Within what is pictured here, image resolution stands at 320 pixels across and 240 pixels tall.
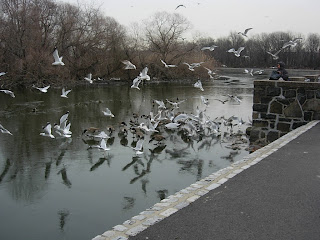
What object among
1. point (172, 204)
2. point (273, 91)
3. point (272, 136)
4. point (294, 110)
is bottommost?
point (272, 136)

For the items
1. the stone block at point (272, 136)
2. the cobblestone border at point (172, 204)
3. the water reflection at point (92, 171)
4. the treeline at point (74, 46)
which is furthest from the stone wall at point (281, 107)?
the treeline at point (74, 46)

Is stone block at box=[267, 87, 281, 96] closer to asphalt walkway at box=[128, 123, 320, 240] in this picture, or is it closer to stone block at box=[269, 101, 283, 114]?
stone block at box=[269, 101, 283, 114]

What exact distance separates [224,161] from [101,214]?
422 cm

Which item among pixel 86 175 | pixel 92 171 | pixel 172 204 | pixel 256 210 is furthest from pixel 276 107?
pixel 172 204

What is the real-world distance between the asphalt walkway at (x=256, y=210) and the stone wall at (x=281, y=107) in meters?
4.74

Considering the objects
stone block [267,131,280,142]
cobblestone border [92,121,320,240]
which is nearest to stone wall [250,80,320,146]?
stone block [267,131,280,142]

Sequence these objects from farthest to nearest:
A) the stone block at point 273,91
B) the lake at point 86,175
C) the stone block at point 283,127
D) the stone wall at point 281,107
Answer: the stone block at point 283,127
the stone block at point 273,91
the stone wall at point 281,107
the lake at point 86,175

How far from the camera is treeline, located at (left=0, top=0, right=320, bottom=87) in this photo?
33469 mm

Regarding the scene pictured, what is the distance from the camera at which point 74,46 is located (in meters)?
40.4

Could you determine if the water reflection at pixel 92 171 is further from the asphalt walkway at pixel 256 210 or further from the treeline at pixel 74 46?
the treeline at pixel 74 46

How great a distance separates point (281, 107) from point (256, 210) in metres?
7.18

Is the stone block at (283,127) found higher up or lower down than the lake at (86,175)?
higher up

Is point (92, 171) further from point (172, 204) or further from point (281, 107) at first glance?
point (281, 107)

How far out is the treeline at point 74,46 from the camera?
33.5 m
